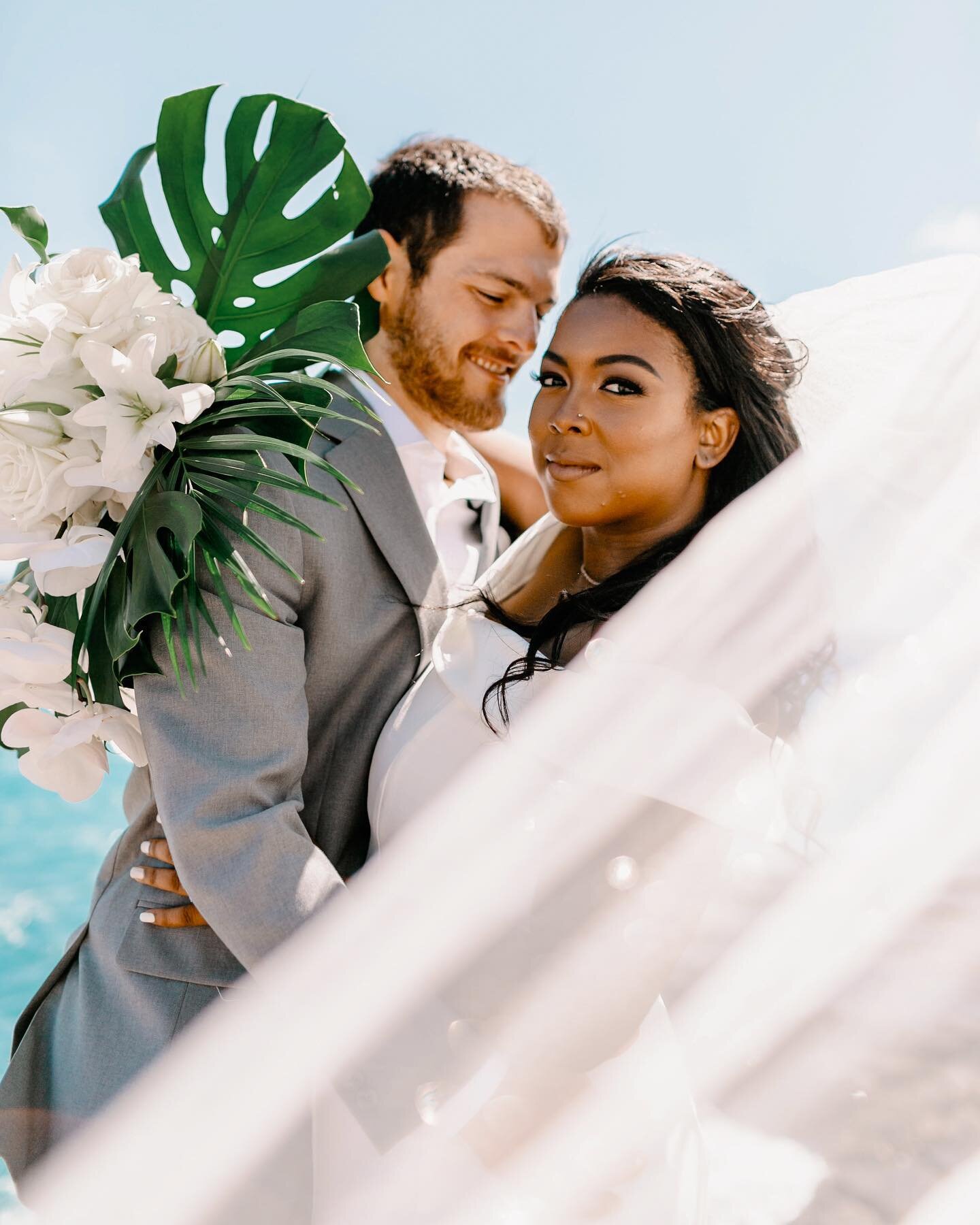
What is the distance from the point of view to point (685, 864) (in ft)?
4.74

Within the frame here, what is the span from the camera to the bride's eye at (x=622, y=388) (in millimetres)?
1733

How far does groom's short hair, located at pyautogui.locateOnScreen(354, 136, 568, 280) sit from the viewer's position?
258 centimetres

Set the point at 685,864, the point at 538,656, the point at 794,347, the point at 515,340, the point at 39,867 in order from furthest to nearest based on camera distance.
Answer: the point at 39,867
the point at 515,340
the point at 794,347
the point at 538,656
the point at 685,864

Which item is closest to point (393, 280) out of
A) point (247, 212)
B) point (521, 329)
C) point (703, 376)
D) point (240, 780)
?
point (521, 329)

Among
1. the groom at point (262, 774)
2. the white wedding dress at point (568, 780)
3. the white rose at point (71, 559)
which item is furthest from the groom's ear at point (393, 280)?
the white rose at point (71, 559)

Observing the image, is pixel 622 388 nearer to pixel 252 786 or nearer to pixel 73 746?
pixel 252 786

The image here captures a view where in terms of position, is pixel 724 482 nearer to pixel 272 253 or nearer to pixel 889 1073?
pixel 272 253

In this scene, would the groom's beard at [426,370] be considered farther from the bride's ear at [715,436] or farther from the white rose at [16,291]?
the white rose at [16,291]

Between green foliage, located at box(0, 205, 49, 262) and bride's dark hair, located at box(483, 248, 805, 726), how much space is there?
0.94 m

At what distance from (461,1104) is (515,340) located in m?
1.84

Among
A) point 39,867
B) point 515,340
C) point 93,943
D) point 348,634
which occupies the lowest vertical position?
point 39,867

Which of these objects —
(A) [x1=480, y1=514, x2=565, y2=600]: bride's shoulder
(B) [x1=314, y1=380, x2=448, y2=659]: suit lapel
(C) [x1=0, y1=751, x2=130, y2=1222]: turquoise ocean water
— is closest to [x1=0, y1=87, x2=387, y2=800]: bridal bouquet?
(B) [x1=314, y1=380, x2=448, y2=659]: suit lapel

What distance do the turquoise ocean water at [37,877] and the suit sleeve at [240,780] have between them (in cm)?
640

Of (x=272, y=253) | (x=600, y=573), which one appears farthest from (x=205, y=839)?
(x=272, y=253)
